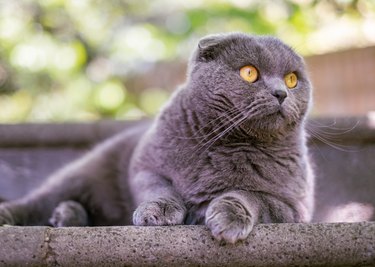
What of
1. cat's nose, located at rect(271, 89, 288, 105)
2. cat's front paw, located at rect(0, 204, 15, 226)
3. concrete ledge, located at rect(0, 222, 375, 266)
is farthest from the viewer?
cat's front paw, located at rect(0, 204, 15, 226)

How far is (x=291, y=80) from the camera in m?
1.88

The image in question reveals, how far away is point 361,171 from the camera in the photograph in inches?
95.9

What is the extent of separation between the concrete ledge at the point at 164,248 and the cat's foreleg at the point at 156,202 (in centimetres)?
22

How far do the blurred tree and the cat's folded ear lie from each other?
168 cm

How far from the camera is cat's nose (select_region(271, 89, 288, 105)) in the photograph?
1728mm

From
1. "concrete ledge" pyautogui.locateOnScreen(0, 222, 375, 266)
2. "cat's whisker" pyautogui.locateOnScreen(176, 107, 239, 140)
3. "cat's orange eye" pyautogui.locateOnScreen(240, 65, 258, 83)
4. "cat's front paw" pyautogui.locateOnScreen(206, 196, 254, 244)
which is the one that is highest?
"cat's orange eye" pyautogui.locateOnScreen(240, 65, 258, 83)

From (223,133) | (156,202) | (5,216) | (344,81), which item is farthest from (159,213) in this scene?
(344,81)

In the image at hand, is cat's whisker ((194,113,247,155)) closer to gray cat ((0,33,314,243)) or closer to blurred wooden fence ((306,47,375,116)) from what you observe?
gray cat ((0,33,314,243))

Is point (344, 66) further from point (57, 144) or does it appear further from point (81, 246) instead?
point (81, 246)

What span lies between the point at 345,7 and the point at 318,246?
81.1 inches

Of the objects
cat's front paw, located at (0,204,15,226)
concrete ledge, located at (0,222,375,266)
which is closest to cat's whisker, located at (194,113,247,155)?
concrete ledge, located at (0,222,375,266)

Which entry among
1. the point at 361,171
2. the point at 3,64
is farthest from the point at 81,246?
the point at 3,64

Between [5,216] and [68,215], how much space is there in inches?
8.5

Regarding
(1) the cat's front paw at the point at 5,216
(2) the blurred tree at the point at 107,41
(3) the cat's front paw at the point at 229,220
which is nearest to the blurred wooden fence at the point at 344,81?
(2) the blurred tree at the point at 107,41
